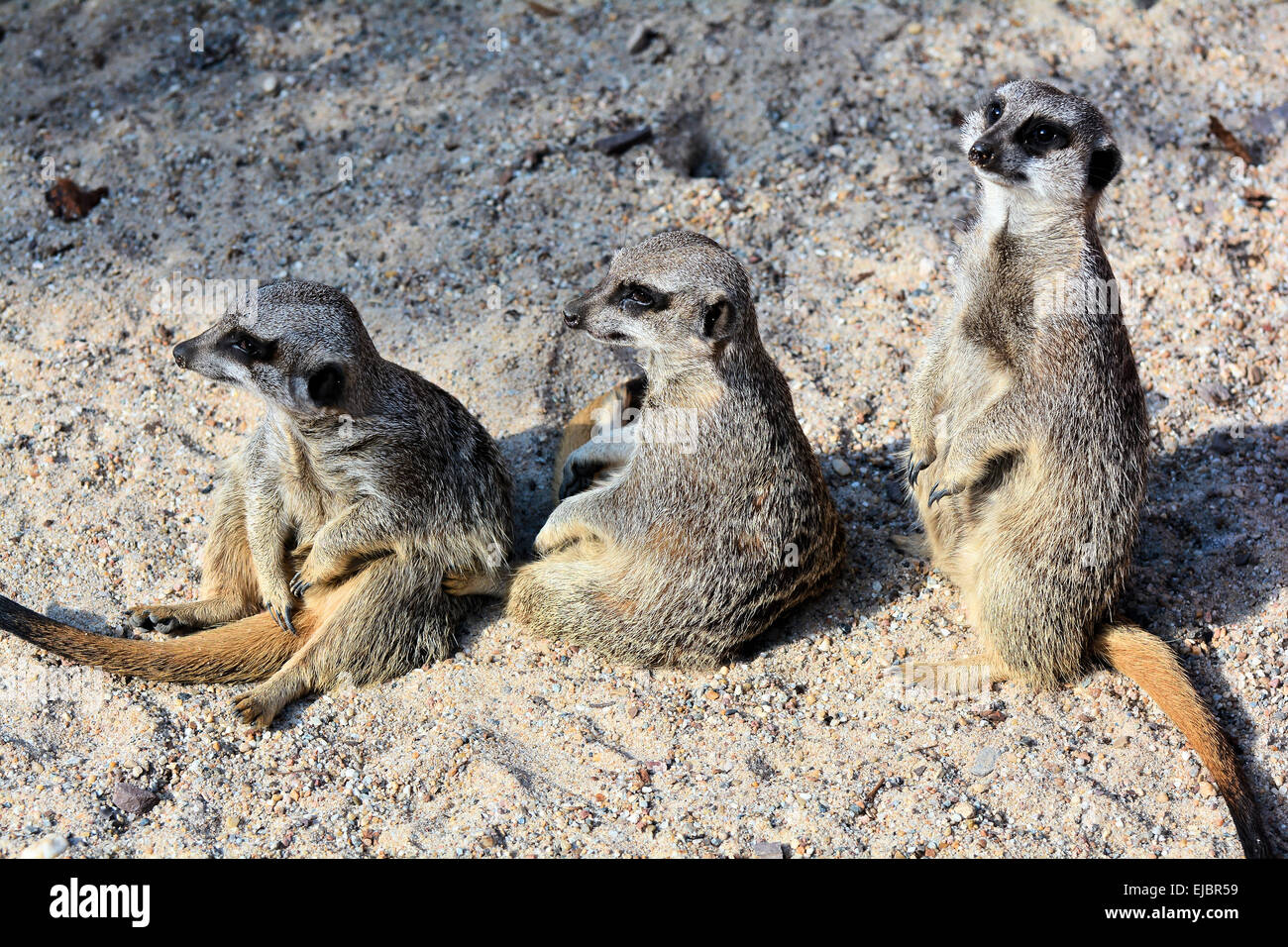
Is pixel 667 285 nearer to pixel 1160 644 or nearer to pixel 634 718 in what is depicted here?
pixel 634 718

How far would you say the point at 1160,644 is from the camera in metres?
3.44

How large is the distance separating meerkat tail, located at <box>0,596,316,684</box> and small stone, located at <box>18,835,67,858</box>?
0.51 metres

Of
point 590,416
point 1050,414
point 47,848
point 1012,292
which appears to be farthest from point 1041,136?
point 47,848

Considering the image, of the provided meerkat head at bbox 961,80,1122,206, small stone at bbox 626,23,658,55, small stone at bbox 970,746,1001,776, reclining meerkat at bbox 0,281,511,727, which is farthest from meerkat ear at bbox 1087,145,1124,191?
small stone at bbox 626,23,658,55

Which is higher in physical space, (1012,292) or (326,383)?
(326,383)

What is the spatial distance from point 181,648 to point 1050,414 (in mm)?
2648

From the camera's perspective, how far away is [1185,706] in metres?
3.24

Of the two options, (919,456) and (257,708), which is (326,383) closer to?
(257,708)

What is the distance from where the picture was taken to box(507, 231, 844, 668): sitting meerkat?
127 inches

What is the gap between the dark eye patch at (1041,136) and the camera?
3248 millimetres

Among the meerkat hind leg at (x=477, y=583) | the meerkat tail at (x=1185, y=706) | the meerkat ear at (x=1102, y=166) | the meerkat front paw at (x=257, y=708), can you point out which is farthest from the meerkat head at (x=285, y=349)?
the meerkat tail at (x=1185, y=706)

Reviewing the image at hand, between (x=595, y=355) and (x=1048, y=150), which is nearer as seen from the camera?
(x=1048, y=150)

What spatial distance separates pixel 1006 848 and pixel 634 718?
3.59ft

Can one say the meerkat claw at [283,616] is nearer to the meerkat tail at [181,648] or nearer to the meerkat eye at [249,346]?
the meerkat tail at [181,648]
